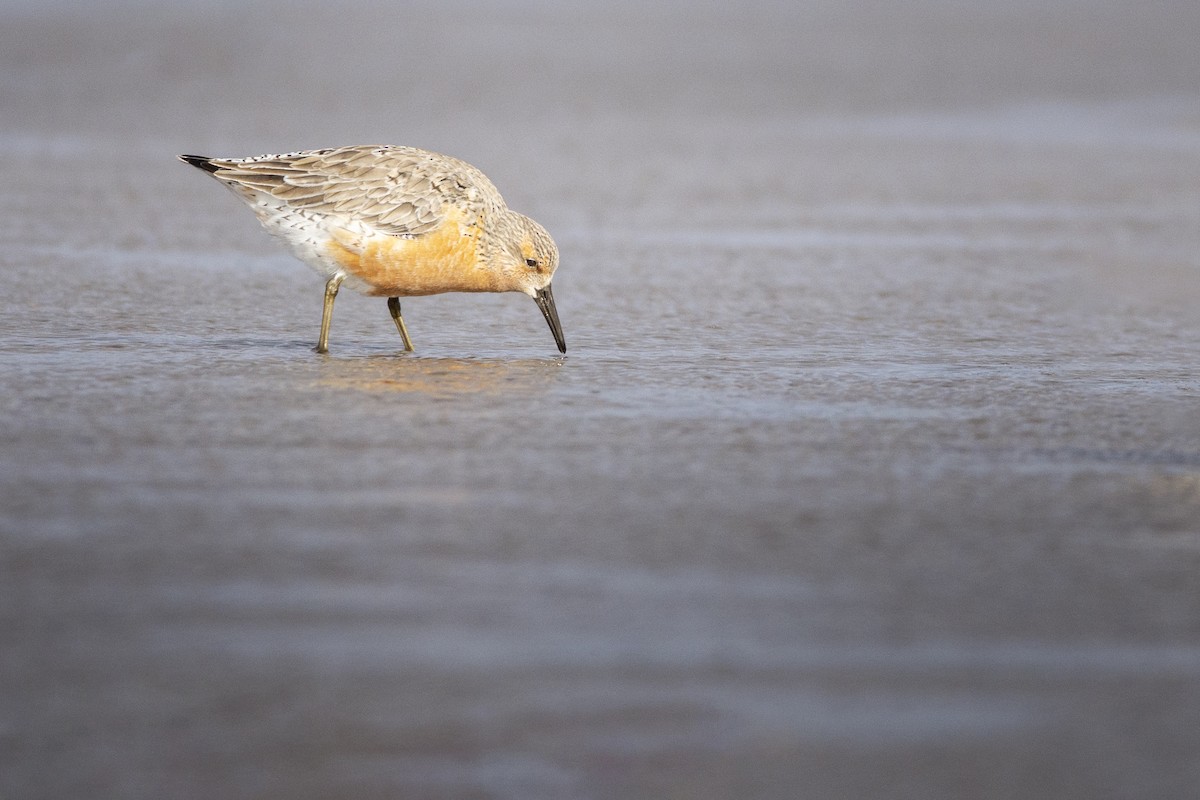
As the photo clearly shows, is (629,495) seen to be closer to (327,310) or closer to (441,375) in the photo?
(441,375)

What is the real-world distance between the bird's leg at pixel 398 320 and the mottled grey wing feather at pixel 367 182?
35cm

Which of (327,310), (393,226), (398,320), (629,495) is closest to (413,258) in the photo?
(393,226)

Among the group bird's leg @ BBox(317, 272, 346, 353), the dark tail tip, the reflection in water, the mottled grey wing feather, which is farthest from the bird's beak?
the dark tail tip

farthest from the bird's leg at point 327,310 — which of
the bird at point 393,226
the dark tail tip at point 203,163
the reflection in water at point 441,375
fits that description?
the dark tail tip at point 203,163

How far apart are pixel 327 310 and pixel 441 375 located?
0.92m

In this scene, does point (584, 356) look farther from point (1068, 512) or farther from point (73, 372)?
point (1068, 512)

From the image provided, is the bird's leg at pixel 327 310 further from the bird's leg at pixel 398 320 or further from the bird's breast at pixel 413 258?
the bird's leg at pixel 398 320

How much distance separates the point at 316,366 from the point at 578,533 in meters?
2.65

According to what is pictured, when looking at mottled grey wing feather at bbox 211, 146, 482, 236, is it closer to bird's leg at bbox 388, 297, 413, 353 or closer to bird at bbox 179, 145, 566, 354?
bird at bbox 179, 145, 566, 354

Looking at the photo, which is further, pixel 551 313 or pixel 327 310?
pixel 551 313

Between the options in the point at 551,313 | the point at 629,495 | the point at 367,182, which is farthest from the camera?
the point at 367,182

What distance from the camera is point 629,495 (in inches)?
191

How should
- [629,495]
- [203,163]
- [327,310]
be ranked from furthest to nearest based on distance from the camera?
[203,163] → [327,310] → [629,495]

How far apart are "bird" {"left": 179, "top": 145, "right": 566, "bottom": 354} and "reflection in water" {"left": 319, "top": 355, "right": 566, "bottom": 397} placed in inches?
13.2
